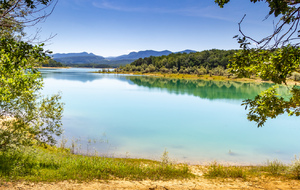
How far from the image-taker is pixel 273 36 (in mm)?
6832

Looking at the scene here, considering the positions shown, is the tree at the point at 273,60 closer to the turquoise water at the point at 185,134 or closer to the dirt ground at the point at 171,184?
the dirt ground at the point at 171,184

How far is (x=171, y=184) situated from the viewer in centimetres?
976

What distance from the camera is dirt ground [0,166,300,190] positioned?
8297 millimetres

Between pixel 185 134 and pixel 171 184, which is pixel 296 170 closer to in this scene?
pixel 171 184

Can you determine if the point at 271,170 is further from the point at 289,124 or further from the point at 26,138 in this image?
the point at 289,124

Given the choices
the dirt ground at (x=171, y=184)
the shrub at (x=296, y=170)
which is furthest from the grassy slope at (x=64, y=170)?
the shrub at (x=296, y=170)

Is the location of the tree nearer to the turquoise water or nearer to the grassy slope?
the grassy slope

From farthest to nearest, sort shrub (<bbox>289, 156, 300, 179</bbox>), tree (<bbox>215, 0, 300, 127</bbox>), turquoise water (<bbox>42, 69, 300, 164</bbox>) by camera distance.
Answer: turquoise water (<bbox>42, 69, 300, 164</bbox>)
shrub (<bbox>289, 156, 300, 179</bbox>)
tree (<bbox>215, 0, 300, 127</bbox>)

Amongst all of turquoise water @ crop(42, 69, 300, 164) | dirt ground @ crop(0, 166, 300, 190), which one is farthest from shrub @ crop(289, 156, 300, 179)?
turquoise water @ crop(42, 69, 300, 164)

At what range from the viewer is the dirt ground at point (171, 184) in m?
8.30

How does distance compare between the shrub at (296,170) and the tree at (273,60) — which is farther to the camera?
the shrub at (296,170)

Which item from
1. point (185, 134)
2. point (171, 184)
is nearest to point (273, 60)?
point (171, 184)

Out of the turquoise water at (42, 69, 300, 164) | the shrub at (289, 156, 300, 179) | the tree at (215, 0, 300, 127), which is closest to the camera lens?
the tree at (215, 0, 300, 127)

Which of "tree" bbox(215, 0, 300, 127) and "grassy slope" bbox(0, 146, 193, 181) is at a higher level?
"tree" bbox(215, 0, 300, 127)
